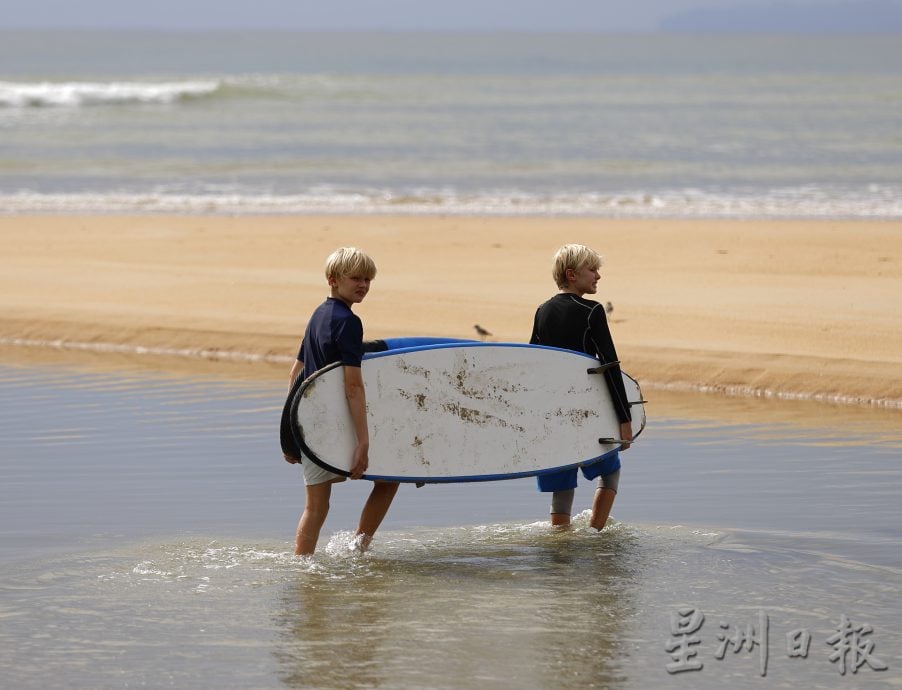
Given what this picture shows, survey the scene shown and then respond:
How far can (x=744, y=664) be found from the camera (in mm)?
5023

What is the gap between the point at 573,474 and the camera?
662cm

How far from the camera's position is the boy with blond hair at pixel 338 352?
571 centimetres

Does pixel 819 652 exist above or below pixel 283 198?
below

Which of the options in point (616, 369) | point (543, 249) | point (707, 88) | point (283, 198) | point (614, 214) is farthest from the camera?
point (707, 88)

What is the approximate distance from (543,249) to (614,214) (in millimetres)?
6043

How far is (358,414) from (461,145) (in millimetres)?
32817

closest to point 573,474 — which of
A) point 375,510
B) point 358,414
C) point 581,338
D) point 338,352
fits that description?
point 581,338

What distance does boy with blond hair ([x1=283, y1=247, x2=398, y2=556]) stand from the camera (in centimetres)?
571

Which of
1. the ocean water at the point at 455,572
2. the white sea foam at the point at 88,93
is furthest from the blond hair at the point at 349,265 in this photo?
the white sea foam at the point at 88,93

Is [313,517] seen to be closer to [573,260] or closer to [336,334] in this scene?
[336,334]

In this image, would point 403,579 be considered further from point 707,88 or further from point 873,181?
point 707,88

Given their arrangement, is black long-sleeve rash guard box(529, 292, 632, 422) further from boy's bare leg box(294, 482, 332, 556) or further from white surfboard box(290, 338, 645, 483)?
boy's bare leg box(294, 482, 332, 556)

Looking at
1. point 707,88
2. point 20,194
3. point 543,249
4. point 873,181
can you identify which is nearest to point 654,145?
point 873,181

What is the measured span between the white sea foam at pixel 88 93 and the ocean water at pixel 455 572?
163 feet
